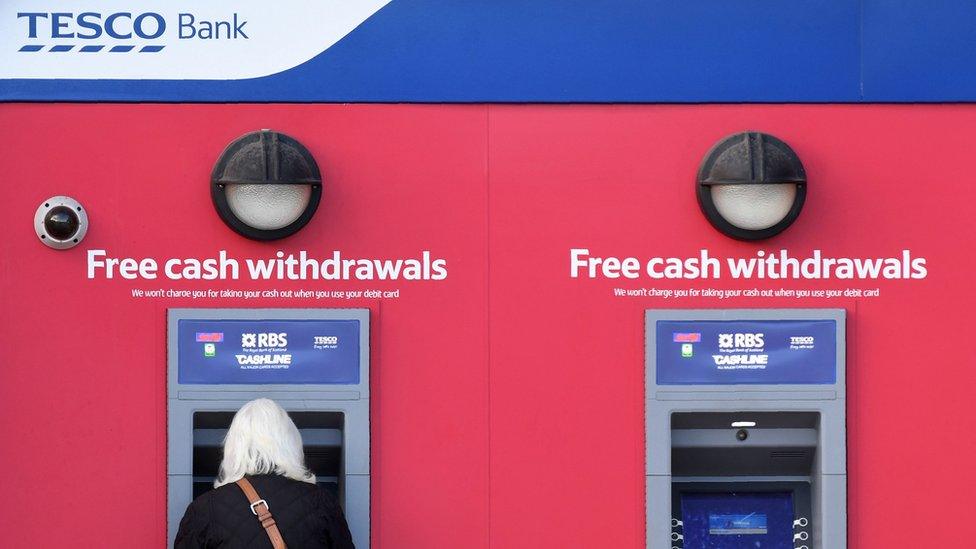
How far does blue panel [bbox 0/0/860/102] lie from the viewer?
445cm

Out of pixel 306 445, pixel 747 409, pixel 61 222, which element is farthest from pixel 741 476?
pixel 61 222

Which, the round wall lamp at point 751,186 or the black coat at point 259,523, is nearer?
the black coat at point 259,523

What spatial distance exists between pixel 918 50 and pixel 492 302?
1.62 metres

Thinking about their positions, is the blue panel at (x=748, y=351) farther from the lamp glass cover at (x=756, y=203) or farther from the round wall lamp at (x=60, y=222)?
the round wall lamp at (x=60, y=222)

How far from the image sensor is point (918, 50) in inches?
177

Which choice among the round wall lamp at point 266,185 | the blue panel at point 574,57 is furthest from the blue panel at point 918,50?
the round wall lamp at point 266,185

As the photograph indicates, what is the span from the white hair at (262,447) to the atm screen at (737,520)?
1273 mm

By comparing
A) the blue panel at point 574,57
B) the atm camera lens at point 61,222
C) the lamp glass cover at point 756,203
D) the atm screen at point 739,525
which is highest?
the blue panel at point 574,57

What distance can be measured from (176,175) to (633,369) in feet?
5.29

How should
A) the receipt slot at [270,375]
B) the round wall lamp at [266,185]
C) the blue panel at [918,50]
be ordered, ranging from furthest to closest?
1. the blue panel at [918,50]
2. the receipt slot at [270,375]
3. the round wall lamp at [266,185]

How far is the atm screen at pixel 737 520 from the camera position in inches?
175

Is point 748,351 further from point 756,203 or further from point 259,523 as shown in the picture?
point 259,523

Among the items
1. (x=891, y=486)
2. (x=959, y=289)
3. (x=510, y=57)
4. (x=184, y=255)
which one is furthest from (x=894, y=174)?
(x=184, y=255)

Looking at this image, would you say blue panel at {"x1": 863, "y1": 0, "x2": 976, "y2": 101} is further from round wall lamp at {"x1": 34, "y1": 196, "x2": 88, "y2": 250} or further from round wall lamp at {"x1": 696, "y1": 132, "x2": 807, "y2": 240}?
round wall lamp at {"x1": 34, "y1": 196, "x2": 88, "y2": 250}
